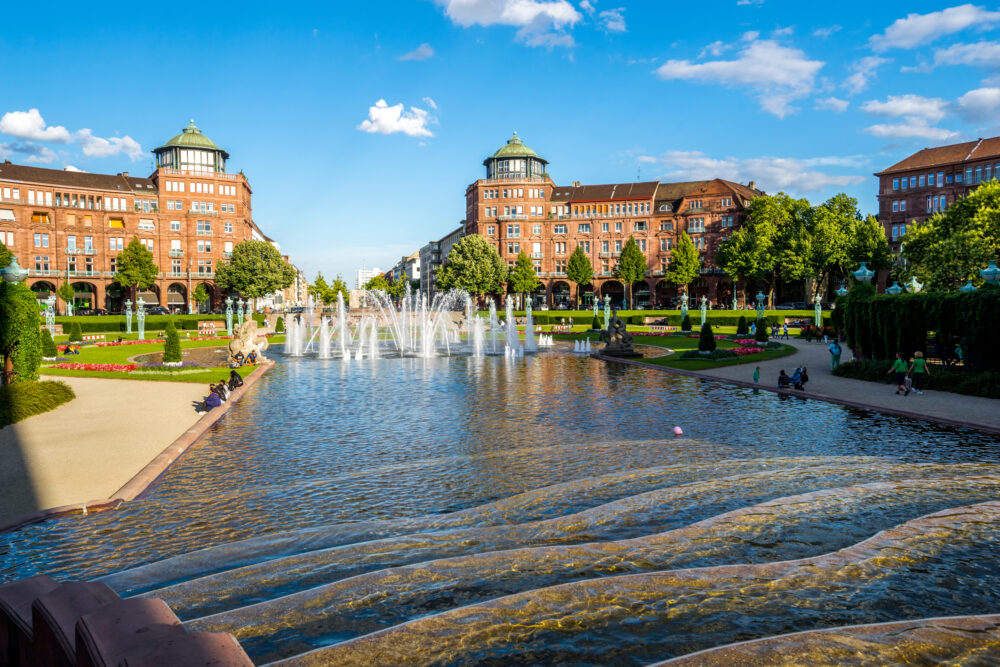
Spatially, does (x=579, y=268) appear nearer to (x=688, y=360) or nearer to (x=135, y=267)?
(x=135, y=267)

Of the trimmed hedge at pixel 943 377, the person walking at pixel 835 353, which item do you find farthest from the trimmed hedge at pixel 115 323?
the trimmed hedge at pixel 943 377

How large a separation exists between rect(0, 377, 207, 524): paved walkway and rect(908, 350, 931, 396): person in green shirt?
76.8 ft

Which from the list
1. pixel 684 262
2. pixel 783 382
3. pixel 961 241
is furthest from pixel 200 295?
pixel 961 241

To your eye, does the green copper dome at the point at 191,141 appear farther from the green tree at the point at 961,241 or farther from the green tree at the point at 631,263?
the green tree at the point at 961,241

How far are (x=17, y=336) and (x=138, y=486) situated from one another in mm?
12225

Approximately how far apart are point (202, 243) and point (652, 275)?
6333cm

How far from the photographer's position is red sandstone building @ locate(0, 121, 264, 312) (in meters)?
79.3

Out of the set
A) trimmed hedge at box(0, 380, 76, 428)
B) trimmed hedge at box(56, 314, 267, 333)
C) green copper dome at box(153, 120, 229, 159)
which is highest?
green copper dome at box(153, 120, 229, 159)

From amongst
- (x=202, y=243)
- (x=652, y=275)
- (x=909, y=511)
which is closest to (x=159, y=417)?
(x=909, y=511)

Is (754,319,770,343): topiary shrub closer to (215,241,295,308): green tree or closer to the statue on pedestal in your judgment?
the statue on pedestal

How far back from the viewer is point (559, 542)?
913cm

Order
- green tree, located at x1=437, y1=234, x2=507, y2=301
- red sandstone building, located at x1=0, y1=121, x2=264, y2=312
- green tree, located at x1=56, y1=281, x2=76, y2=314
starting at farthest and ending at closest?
1. green tree, located at x1=437, y1=234, x2=507, y2=301
2. red sandstone building, located at x1=0, y1=121, x2=264, y2=312
3. green tree, located at x1=56, y1=281, x2=76, y2=314

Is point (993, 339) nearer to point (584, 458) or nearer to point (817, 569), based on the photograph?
point (584, 458)

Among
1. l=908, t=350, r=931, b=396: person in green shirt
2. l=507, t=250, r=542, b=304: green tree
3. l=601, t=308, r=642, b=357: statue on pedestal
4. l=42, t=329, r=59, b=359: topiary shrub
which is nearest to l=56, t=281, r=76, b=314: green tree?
l=42, t=329, r=59, b=359: topiary shrub
